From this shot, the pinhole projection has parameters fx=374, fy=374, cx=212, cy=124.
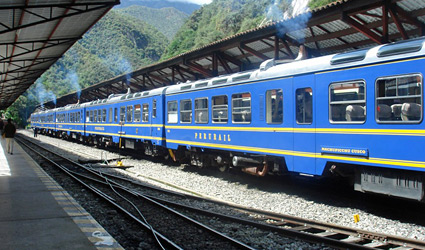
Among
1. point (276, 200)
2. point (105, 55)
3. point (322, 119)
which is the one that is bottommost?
point (276, 200)

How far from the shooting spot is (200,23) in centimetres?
8894

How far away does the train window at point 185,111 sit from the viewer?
12.8 m

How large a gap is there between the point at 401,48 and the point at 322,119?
6.76 ft

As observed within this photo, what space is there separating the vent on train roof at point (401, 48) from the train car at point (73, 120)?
2354 centimetres

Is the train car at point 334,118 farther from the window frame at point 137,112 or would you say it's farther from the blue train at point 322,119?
the window frame at point 137,112

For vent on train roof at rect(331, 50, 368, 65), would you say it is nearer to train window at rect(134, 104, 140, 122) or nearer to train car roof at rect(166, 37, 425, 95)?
train car roof at rect(166, 37, 425, 95)

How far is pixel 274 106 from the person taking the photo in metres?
9.20

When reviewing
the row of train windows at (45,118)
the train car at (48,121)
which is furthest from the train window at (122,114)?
the row of train windows at (45,118)

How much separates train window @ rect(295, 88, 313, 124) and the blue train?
22 millimetres

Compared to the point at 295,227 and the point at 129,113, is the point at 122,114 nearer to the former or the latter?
the point at 129,113

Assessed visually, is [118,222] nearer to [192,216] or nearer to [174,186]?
[192,216]

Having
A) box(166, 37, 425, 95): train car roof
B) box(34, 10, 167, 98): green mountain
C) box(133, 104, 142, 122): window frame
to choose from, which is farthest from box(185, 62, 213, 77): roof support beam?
box(34, 10, 167, 98): green mountain

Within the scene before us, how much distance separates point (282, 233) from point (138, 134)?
12.0 meters

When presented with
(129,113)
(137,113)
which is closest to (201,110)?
(137,113)
